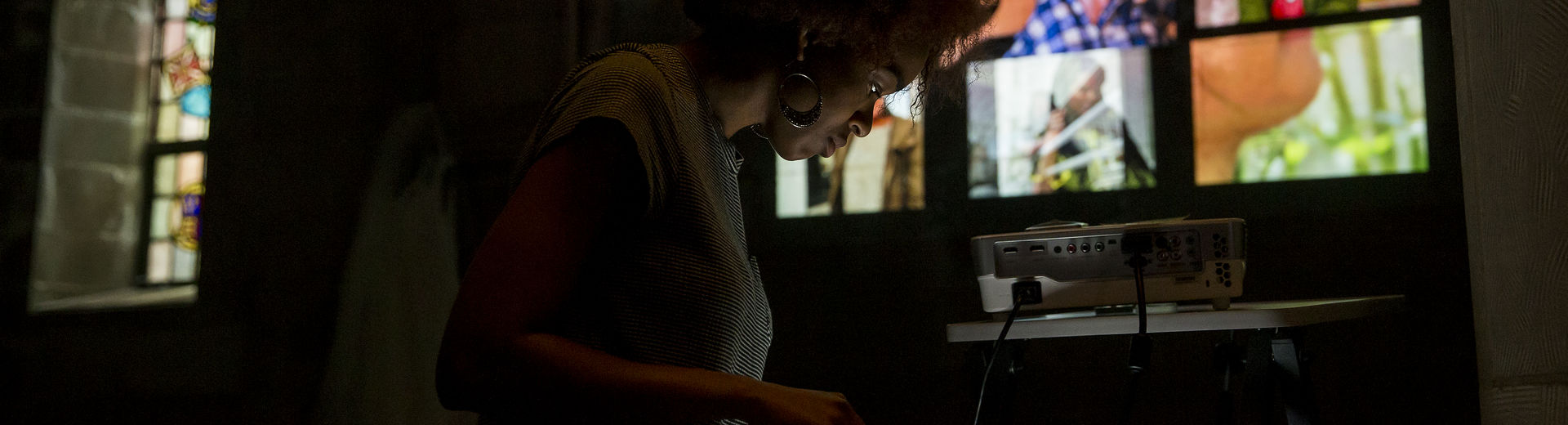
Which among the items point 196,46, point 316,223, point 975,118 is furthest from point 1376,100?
point 196,46

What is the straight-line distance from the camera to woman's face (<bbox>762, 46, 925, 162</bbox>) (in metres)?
0.96

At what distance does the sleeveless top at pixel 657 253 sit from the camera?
708mm

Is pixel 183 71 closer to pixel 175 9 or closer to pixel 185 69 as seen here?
pixel 185 69

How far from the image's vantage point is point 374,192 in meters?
2.77

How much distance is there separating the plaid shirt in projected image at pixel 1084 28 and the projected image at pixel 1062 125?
23 mm

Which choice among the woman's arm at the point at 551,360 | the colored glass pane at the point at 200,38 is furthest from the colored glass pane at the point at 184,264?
the woman's arm at the point at 551,360

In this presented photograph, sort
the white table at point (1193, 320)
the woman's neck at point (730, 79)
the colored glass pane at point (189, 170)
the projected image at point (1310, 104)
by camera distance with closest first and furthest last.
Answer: the woman's neck at point (730, 79) → the white table at point (1193, 320) → the projected image at point (1310, 104) → the colored glass pane at point (189, 170)

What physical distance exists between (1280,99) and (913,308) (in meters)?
0.99

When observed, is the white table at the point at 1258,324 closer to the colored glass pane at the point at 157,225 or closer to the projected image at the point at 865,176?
the projected image at the point at 865,176

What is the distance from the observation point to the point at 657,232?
0.73 m

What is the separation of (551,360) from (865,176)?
221 cm

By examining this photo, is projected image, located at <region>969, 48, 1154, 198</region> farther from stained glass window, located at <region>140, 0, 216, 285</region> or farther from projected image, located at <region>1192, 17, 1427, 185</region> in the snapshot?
stained glass window, located at <region>140, 0, 216, 285</region>

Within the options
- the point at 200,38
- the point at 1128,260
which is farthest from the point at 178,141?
the point at 1128,260

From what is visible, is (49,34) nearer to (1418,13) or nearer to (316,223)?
(316,223)
